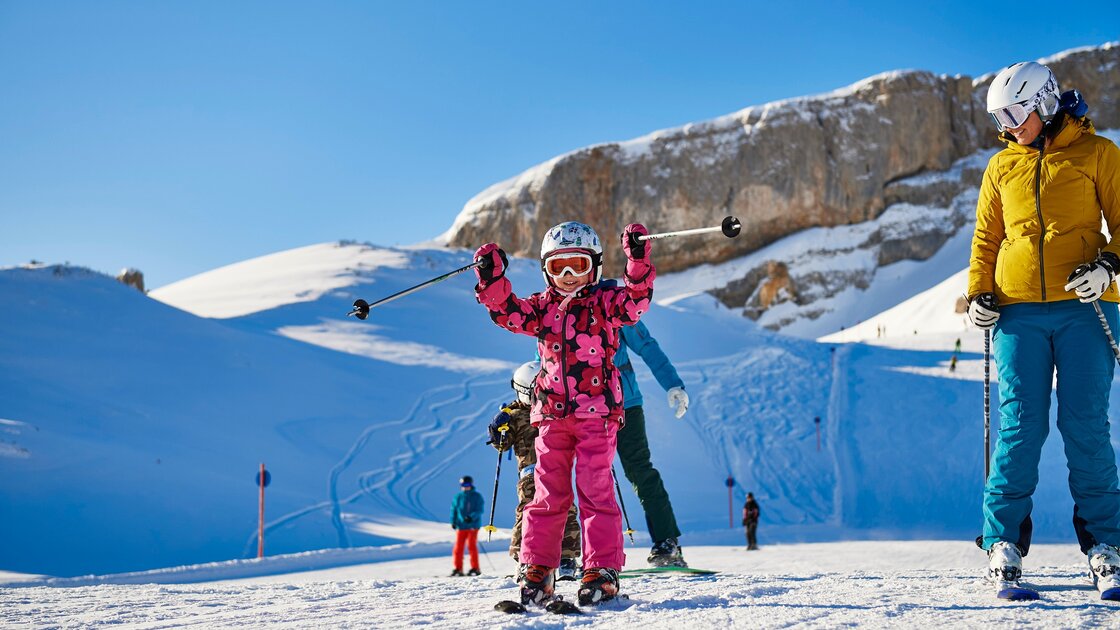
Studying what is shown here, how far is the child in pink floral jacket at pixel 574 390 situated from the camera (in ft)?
13.3

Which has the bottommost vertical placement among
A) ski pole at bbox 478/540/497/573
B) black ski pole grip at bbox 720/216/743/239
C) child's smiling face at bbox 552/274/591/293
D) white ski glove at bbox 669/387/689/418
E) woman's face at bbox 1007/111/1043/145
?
ski pole at bbox 478/540/497/573

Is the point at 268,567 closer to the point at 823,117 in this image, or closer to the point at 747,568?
the point at 747,568

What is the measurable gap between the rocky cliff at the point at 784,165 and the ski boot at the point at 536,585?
66284 mm

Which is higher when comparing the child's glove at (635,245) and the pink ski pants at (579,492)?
the child's glove at (635,245)

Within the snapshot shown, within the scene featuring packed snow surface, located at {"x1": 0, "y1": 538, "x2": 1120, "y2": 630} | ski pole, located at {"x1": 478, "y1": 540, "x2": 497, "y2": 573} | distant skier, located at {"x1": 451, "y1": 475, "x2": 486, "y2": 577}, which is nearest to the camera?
packed snow surface, located at {"x1": 0, "y1": 538, "x2": 1120, "y2": 630}

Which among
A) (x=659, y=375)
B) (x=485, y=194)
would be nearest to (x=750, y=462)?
(x=659, y=375)

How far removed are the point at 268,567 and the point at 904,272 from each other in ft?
206

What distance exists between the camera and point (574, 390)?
13.6 ft

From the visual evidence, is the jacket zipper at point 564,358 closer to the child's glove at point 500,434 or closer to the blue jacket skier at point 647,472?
the blue jacket skier at point 647,472

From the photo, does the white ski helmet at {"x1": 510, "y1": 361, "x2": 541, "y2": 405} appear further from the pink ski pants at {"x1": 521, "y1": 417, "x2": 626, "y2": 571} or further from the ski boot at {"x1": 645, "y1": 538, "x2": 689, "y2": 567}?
the pink ski pants at {"x1": 521, "y1": 417, "x2": 626, "y2": 571}

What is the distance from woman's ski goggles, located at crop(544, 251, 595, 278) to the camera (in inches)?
169

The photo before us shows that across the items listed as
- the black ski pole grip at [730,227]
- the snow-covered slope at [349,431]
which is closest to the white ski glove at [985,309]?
the black ski pole grip at [730,227]

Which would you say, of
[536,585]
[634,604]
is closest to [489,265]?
[536,585]

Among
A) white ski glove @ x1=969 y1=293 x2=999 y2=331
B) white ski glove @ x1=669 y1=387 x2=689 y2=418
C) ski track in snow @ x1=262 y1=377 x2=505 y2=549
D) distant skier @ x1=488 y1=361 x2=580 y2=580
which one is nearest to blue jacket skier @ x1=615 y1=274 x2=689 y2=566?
white ski glove @ x1=669 y1=387 x2=689 y2=418
